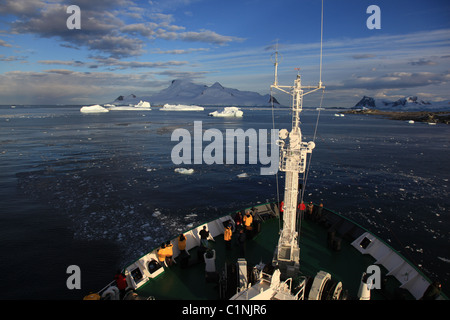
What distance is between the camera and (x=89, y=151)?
34.6 metres

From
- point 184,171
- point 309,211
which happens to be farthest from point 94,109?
point 309,211

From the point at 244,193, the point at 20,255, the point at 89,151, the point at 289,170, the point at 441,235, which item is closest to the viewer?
the point at 289,170

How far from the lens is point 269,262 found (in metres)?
8.34

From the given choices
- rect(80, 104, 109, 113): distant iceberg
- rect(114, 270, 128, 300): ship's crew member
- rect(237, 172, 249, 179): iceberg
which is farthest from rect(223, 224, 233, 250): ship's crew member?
rect(80, 104, 109, 113): distant iceberg

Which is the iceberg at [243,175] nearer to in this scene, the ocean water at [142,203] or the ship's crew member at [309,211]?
the ocean water at [142,203]

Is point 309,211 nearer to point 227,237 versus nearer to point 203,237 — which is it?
point 227,237

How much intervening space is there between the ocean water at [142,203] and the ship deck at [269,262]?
14.5ft

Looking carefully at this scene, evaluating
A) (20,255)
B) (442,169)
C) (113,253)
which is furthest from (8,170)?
(442,169)

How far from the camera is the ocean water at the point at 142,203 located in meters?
11.8

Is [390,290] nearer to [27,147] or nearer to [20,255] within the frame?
[20,255]

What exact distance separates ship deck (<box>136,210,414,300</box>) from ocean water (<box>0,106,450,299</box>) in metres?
4.42

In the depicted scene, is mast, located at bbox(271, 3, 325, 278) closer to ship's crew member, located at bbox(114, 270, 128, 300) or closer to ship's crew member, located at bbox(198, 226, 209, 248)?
ship's crew member, located at bbox(198, 226, 209, 248)

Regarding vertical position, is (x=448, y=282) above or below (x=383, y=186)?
below

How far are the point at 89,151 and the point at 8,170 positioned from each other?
33.4ft
